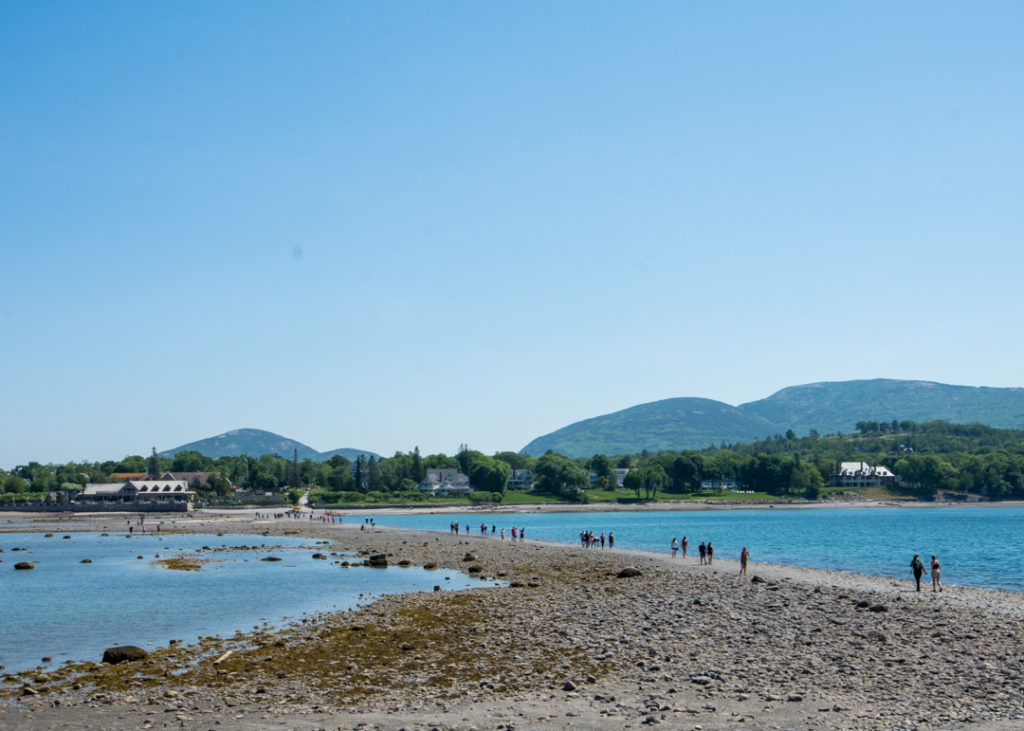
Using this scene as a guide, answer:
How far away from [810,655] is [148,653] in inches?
811

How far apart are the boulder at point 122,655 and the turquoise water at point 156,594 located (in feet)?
5.83

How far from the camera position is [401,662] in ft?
79.0

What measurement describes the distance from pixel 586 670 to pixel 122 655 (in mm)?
14452

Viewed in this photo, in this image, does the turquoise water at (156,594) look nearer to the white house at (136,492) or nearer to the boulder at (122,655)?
the boulder at (122,655)

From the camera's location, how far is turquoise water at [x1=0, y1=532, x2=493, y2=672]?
30.4 meters

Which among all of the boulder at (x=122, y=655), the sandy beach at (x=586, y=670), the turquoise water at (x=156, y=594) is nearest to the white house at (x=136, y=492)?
the turquoise water at (x=156, y=594)

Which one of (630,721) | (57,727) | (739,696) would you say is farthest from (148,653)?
(739,696)

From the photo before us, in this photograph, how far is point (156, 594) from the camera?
42.7 m

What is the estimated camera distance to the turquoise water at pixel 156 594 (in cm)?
3041

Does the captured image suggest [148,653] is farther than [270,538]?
No

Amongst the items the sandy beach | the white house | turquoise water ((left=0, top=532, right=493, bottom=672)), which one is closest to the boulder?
the sandy beach

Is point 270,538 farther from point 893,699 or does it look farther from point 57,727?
point 893,699

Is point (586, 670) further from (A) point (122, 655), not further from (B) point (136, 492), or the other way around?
(B) point (136, 492)

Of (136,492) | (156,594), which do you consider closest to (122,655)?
(156,594)
